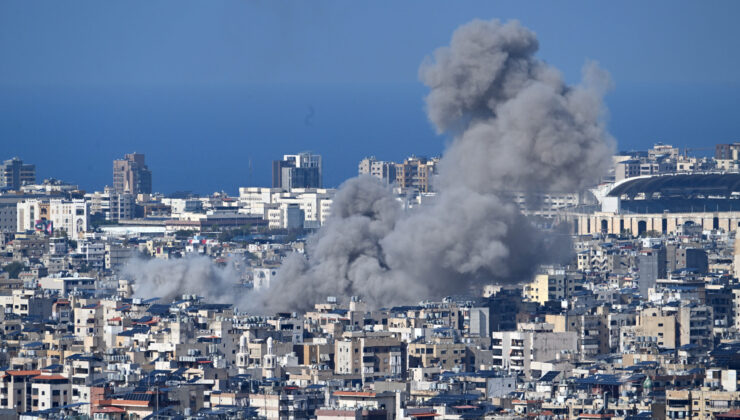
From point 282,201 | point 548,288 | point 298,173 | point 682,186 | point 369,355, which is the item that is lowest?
point 369,355

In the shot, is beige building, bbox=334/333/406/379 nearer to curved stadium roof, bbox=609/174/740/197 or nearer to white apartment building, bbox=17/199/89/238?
curved stadium roof, bbox=609/174/740/197

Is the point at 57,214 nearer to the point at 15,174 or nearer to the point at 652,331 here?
the point at 15,174

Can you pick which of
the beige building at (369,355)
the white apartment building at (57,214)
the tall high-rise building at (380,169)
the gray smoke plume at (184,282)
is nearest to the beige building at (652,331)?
the beige building at (369,355)

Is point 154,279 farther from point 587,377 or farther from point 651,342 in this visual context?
point 587,377

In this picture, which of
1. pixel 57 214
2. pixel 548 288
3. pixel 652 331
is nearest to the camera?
pixel 652 331

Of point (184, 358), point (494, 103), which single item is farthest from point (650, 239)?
point (184, 358)

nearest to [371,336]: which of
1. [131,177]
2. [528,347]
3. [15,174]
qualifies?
[528,347]

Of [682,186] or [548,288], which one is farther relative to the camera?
[682,186]
